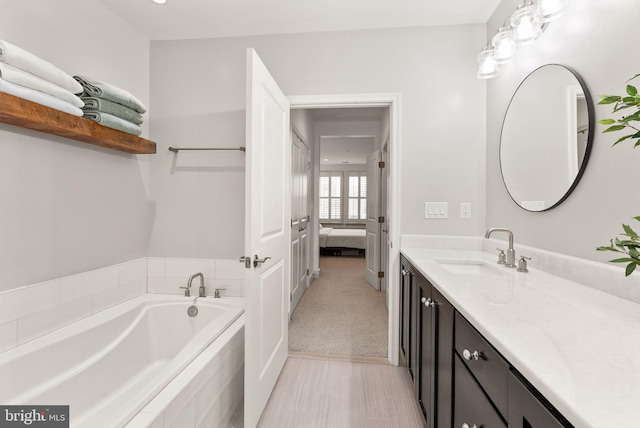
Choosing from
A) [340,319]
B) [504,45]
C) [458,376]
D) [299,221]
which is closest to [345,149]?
[299,221]

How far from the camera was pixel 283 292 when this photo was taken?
7.05 feet

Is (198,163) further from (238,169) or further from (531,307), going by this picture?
(531,307)

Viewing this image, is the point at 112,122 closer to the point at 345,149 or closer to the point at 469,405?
the point at 469,405

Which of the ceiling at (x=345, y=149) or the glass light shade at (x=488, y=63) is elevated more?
the ceiling at (x=345, y=149)

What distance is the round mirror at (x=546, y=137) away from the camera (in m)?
1.26

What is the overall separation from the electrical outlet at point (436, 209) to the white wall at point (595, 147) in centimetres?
60

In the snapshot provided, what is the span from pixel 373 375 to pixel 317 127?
383 centimetres

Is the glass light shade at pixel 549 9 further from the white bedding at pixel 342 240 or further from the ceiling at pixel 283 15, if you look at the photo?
the white bedding at pixel 342 240

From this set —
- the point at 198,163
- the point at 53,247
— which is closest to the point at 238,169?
the point at 198,163

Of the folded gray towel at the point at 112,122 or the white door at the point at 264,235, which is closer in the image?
the white door at the point at 264,235

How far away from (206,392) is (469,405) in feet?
3.68

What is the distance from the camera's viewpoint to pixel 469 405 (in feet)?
3.01

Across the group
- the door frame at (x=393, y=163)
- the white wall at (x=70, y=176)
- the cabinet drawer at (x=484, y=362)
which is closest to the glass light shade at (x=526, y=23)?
the door frame at (x=393, y=163)

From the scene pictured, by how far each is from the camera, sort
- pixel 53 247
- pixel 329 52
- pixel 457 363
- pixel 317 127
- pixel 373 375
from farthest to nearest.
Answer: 1. pixel 317 127
2. pixel 329 52
3. pixel 373 375
4. pixel 53 247
5. pixel 457 363
